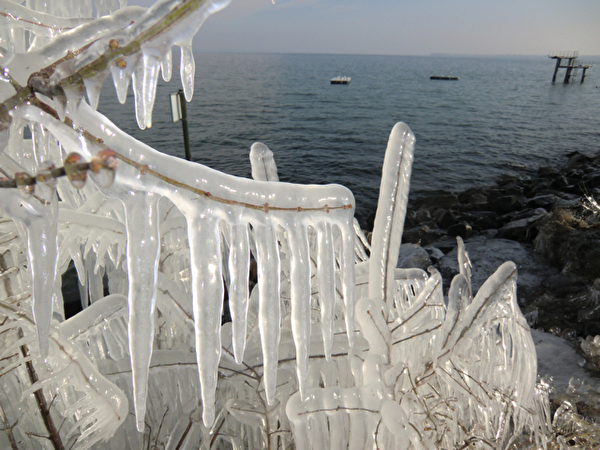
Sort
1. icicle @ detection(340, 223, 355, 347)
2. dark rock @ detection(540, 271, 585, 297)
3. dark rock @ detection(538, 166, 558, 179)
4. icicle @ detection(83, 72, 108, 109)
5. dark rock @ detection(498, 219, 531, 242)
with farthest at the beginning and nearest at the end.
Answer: dark rock @ detection(538, 166, 558, 179) → dark rock @ detection(498, 219, 531, 242) → dark rock @ detection(540, 271, 585, 297) → icicle @ detection(340, 223, 355, 347) → icicle @ detection(83, 72, 108, 109)

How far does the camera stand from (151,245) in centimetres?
54

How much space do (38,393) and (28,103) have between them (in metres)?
0.83

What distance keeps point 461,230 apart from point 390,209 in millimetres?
5622

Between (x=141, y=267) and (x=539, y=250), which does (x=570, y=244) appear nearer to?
(x=539, y=250)

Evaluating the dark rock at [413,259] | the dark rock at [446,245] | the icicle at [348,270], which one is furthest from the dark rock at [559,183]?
the icicle at [348,270]

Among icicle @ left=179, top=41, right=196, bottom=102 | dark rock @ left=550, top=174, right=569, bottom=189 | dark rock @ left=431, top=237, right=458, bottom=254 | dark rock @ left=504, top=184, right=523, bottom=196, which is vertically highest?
icicle @ left=179, top=41, right=196, bottom=102

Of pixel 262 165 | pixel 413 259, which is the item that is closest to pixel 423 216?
pixel 413 259

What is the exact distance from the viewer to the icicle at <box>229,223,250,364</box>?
565mm

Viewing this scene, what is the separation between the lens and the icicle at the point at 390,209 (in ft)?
3.42

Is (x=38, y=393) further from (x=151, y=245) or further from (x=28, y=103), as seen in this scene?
(x=28, y=103)

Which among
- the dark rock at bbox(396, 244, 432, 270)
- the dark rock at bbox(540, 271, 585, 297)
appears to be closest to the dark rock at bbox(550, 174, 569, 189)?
the dark rock at bbox(540, 271, 585, 297)

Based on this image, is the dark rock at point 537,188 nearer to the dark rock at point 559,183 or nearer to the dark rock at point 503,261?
the dark rock at point 559,183

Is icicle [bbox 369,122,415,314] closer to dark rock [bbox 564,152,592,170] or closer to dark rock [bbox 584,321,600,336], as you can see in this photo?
dark rock [bbox 584,321,600,336]

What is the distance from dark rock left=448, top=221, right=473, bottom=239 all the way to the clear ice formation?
4952 millimetres
